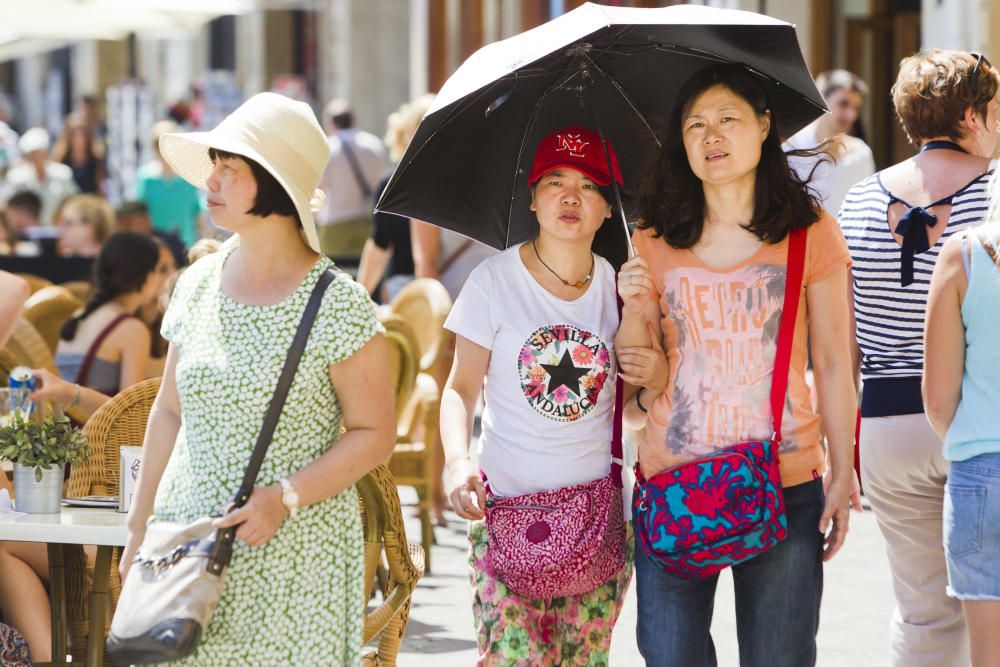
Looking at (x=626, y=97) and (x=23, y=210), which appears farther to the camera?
(x=23, y=210)

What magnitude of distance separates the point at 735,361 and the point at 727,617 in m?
2.79

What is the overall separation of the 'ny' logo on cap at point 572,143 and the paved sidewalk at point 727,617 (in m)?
2.31

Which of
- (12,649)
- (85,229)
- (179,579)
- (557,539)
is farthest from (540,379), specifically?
(85,229)

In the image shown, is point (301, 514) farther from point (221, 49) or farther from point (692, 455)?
point (221, 49)

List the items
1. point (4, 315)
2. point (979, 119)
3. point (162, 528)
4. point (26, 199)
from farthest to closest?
point (26, 199) → point (4, 315) → point (979, 119) → point (162, 528)

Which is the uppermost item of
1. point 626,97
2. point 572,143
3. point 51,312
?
point 626,97

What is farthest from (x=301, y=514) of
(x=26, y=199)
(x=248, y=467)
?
(x=26, y=199)

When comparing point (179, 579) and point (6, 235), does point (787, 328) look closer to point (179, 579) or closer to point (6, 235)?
point (179, 579)

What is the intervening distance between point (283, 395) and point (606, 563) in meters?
0.94

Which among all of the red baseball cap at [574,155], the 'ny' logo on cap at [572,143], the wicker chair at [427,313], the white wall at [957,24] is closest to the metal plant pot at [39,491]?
the red baseball cap at [574,155]

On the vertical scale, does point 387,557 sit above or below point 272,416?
below

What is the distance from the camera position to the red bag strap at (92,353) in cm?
664

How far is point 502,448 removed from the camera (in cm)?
398

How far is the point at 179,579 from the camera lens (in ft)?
10.7
